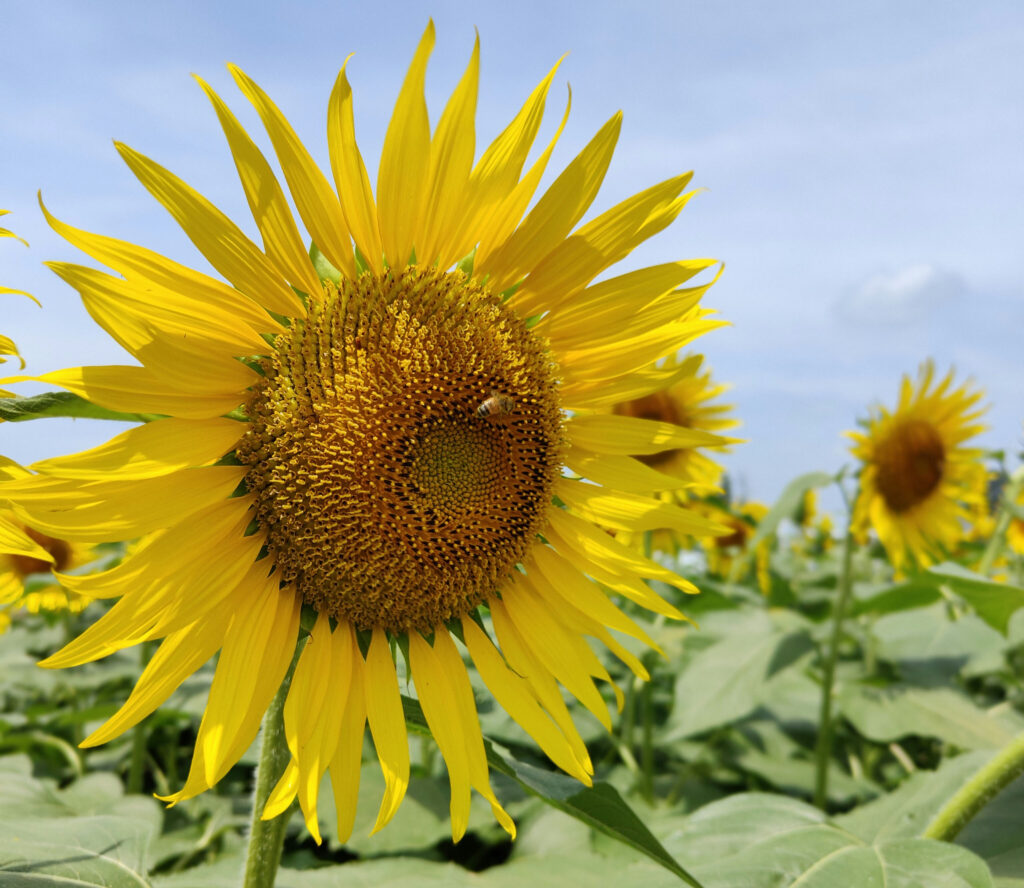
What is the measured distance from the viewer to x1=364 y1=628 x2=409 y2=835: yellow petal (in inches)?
67.4

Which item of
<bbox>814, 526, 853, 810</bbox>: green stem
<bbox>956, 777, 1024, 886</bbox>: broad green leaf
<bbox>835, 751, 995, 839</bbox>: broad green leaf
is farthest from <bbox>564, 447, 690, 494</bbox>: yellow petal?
<bbox>814, 526, 853, 810</bbox>: green stem

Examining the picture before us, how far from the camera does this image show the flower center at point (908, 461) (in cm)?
504

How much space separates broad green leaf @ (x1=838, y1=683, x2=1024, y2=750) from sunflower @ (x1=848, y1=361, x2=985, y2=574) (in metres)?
1.20

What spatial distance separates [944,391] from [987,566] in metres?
1.00

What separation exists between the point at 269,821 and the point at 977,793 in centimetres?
171

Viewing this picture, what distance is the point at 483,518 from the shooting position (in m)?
1.95

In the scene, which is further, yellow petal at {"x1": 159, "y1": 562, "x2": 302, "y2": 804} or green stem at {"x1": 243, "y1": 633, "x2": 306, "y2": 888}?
green stem at {"x1": 243, "y1": 633, "x2": 306, "y2": 888}

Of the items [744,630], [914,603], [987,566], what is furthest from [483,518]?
[987,566]

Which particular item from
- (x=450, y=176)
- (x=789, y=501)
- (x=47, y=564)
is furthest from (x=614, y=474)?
(x=47, y=564)

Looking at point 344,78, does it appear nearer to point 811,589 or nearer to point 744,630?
point 744,630

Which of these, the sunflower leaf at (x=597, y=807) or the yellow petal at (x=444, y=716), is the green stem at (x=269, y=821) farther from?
the sunflower leaf at (x=597, y=807)

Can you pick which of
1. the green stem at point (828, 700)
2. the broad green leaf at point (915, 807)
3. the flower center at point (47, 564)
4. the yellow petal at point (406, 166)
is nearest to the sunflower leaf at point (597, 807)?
the yellow petal at point (406, 166)

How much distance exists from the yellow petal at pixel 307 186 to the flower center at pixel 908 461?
4.01 m

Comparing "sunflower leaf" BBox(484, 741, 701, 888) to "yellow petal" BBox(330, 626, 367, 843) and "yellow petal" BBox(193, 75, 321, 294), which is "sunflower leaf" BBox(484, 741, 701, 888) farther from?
"yellow petal" BBox(193, 75, 321, 294)
